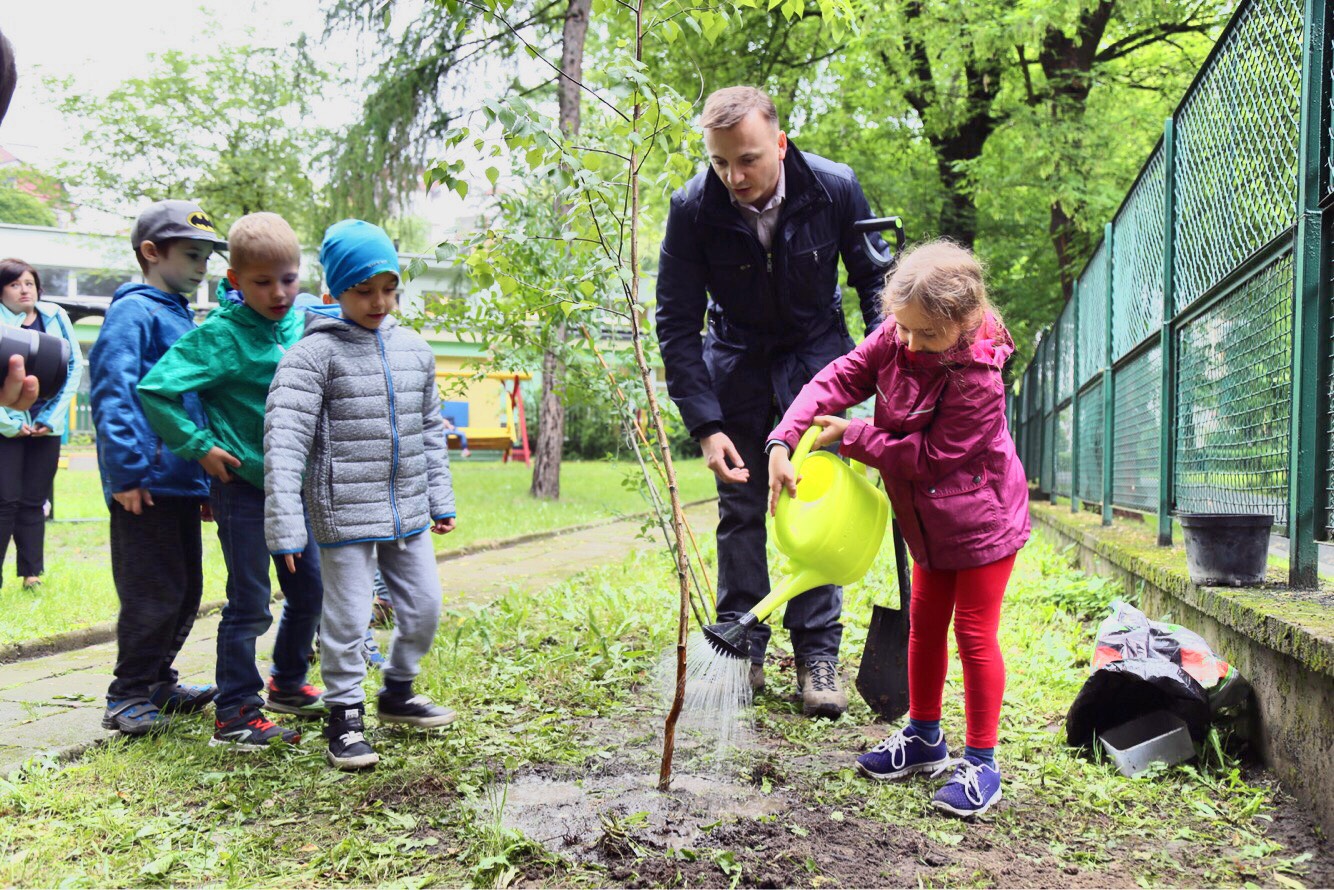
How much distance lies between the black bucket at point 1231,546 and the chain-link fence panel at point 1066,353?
4822 millimetres

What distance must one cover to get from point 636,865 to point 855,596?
337 cm

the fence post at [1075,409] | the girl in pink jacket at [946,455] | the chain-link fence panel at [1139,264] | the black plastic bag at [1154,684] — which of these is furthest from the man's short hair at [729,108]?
the fence post at [1075,409]

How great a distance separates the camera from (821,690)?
319 centimetres

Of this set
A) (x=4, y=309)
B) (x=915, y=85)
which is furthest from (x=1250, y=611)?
Result: (x=915, y=85)

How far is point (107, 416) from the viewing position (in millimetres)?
2930

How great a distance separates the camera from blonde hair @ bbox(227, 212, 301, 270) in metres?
2.90

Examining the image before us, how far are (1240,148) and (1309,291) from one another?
0.99 m

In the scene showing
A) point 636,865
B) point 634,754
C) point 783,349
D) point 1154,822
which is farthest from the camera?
point 783,349

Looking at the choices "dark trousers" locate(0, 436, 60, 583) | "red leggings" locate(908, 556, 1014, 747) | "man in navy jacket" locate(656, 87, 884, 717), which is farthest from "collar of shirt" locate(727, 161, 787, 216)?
"dark trousers" locate(0, 436, 60, 583)

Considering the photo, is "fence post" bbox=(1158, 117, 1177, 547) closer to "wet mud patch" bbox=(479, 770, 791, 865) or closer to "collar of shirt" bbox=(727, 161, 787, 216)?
"collar of shirt" bbox=(727, 161, 787, 216)

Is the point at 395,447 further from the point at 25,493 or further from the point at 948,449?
the point at 25,493

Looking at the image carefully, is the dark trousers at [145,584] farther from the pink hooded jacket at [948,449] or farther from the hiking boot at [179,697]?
the pink hooded jacket at [948,449]

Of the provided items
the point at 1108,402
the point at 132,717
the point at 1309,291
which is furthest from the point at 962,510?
the point at 1108,402

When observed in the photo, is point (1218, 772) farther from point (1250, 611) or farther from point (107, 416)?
point (107, 416)
